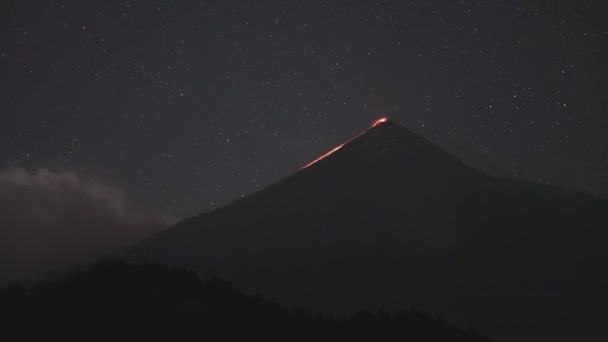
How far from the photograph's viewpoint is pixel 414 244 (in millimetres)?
67438

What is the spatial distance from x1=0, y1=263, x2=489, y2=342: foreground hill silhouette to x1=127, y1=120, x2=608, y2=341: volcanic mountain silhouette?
98.5ft

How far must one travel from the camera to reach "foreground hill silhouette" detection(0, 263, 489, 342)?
53.2ft

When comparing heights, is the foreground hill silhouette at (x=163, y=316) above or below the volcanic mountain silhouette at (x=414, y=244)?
below

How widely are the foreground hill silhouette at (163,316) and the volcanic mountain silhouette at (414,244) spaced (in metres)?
30.0

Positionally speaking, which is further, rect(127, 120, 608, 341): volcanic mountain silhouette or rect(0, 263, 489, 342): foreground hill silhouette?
rect(127, 120, 608, 341): volcanic mountain silhouette

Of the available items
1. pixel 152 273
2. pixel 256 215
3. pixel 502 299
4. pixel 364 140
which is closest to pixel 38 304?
pixel 152 273

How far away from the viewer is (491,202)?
260ft

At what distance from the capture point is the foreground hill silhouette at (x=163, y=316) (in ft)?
53.2

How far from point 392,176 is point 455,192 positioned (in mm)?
11357

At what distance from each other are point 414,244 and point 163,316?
5353 cm

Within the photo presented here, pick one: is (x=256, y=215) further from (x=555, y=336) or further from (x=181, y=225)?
(x=555, y=336)

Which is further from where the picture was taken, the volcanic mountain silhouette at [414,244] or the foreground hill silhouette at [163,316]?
the volcanic mountain silhouette at [414,244]

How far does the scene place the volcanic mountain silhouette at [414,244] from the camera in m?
51.8

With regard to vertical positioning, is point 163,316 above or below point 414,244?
below
